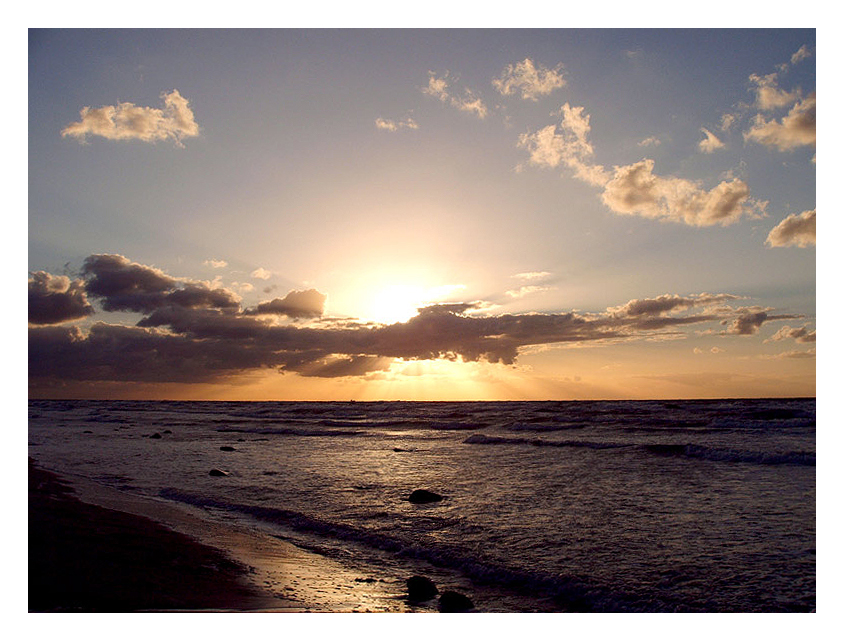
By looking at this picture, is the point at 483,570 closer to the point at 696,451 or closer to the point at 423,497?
the point at 423,497

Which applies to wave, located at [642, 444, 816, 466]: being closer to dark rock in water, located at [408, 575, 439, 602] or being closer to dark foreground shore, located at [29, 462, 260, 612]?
dark rock in water, located at [408, 575, 439, 602]

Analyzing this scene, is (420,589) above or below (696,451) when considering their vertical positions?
above

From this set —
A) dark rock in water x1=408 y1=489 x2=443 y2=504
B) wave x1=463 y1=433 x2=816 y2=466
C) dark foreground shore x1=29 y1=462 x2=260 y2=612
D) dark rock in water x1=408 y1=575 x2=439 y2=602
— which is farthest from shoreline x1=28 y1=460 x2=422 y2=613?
wave x1=463 y1=433 x2=816 y2=466

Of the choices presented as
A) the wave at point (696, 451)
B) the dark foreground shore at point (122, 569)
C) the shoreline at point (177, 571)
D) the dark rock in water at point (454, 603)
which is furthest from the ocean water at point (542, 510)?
the dark foreground shore at point (122, 569)

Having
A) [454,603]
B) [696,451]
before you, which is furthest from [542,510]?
[696,451]

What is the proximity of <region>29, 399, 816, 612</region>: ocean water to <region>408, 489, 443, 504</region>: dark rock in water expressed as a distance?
1.42ft

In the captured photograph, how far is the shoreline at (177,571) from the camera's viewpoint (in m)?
8.27

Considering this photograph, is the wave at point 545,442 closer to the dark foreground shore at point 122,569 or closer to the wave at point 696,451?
the wave at point 696,451

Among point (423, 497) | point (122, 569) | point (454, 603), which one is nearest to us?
point (454, 603)

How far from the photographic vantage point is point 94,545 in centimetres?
1083

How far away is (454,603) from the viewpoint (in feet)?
27.4

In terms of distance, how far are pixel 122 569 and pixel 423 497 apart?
8.73 m
